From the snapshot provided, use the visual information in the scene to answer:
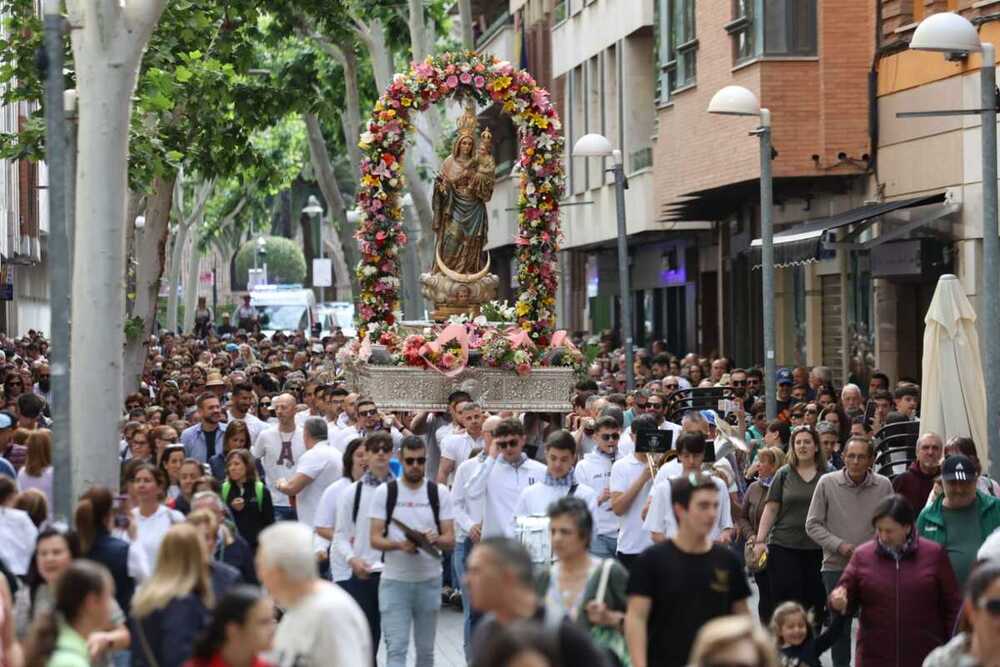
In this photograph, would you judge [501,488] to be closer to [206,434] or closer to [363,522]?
[363,522]

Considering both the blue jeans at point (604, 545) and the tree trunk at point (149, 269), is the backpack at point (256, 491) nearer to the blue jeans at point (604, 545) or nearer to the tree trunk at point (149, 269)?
the blue jeans at point (604, 545)

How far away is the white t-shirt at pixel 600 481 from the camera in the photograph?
599 inches

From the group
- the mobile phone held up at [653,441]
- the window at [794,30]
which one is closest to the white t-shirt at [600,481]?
the mobile phone held up at [653,441]

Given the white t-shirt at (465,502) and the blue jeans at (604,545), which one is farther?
the blue jeans at (604,545)

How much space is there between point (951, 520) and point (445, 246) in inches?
448

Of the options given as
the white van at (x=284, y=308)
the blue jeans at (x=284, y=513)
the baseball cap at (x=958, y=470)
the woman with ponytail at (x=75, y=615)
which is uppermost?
the white van at (x=284, y=308)

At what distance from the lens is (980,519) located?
13188 mm

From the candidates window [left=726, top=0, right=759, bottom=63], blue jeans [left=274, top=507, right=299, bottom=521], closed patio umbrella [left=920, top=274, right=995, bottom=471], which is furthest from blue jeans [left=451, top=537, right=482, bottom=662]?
window [left=726, top=0, right=759, bottom=63]

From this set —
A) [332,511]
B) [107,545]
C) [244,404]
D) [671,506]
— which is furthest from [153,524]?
[244,404]

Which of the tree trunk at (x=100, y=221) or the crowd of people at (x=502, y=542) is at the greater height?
the tree trunk at (x=100, y=221)

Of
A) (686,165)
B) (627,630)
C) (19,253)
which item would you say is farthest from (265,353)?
(627,630)

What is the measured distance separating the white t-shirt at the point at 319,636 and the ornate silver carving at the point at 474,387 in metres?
13.2

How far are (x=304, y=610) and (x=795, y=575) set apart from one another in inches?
279

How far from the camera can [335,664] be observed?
326 inches
